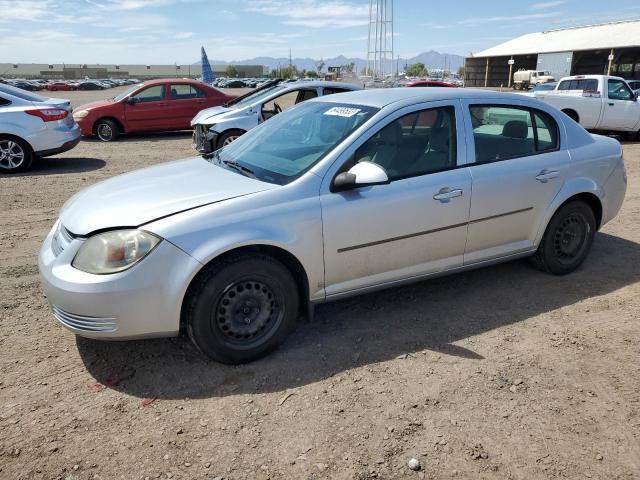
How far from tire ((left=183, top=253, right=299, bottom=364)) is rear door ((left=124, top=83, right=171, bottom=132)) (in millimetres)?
11635

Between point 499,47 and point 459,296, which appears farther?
point 499,47

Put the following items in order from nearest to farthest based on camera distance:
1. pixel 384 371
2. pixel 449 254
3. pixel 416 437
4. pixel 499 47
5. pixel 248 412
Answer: pixel 416 437 < pixel 248 412 < pixel 384 371 < pixel 449 254 < pixel 499 47

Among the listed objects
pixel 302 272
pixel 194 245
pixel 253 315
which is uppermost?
pixel 194 245

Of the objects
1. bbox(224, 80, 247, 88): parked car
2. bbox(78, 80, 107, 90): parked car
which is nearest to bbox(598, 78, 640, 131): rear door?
bbox(224, 80, 247, 88): parked car

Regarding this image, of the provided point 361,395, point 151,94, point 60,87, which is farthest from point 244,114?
point 60,87

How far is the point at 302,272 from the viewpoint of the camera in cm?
334

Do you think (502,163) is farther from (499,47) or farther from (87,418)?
(499,47)

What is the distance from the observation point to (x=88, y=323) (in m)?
2.96

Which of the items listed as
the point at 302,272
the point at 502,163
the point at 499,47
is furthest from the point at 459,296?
the point at 499,47

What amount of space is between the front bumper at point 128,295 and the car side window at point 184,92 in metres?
11.6

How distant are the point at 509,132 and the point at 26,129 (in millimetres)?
8172

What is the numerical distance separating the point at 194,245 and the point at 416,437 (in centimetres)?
159

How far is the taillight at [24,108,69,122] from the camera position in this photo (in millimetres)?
8992

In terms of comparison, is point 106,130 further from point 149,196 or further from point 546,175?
point 546,175
